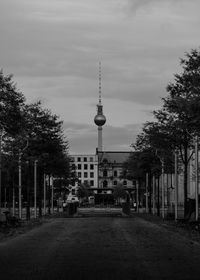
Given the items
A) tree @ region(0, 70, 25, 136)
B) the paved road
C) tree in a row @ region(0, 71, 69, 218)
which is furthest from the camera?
tree in a row @ region(0, 71, 69, 218)

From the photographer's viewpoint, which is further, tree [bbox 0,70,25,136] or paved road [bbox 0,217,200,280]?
tree [bbox 0,70,25,136]

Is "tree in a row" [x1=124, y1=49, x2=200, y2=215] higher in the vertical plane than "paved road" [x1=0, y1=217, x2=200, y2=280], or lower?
higher

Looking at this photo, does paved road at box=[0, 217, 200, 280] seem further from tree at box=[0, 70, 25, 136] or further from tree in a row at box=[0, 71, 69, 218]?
tree in a row at box=[0, 71, 69, 218]

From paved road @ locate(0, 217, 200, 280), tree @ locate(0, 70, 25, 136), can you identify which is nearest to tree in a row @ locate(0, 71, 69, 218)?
tree @ locate(0, 70, 25, 136)

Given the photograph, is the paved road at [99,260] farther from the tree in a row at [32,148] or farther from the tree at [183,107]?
the tree in a row at [32,148]

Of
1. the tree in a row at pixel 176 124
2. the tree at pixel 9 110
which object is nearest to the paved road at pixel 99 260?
the tree at pixel 9 110

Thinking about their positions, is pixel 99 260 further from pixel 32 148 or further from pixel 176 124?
pixel 32 148

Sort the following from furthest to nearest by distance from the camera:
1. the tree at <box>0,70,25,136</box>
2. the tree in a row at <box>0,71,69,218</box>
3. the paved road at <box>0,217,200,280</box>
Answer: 1. the tree in a row at <box>0,71,69,218</box>
2. the tree at <box>0,70,25,136</box>
3. the paved road at <box>0,217,200,280</box>

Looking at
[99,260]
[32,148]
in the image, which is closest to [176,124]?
[32,148]

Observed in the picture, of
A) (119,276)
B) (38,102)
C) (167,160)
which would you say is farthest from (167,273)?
(38,102)

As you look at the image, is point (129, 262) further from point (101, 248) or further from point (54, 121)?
point (54, 121)

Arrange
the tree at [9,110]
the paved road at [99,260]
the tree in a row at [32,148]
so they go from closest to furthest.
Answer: the paved road at [99,260]
the tree at [9,110]
the tree in a row at [32,148]

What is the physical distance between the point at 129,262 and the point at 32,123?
4433 cm

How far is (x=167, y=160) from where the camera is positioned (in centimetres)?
6153
